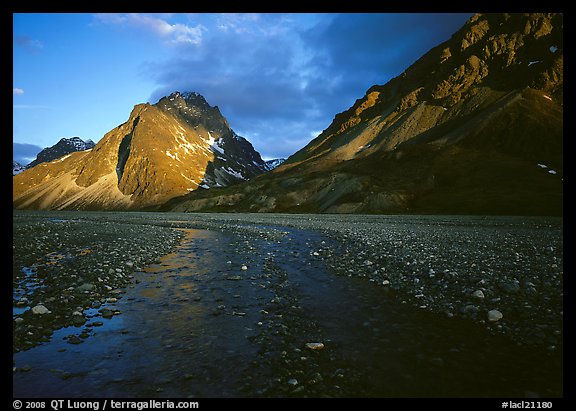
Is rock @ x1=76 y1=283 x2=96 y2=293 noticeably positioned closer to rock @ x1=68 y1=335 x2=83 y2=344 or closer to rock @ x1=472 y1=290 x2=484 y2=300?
rock @ x1=68 y1=335 x2=83 y2=344

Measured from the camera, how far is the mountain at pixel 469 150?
10862cm

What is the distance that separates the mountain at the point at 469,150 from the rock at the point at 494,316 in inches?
3724

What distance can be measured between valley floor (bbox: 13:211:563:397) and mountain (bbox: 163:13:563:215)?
92969 millimetres

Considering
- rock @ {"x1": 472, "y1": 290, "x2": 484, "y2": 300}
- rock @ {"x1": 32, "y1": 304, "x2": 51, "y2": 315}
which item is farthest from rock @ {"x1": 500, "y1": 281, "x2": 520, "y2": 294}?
rock @ {"x1": 32, "y1": 304, "x2": 51, "y2": 315}

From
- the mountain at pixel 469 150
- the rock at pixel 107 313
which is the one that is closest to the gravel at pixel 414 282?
the rock at pixel 107 313

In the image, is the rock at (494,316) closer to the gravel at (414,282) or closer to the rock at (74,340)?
the gravel at (414,282)

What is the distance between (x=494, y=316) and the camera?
30.3 feet

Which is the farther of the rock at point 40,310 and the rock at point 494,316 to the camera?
the rock at point 40,310

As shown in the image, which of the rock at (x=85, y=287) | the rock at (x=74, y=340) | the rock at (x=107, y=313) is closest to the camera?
the rock at (x=74, y=340)

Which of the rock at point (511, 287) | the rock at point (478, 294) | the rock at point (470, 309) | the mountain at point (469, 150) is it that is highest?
the mountain at point (469, 150)

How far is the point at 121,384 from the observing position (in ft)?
20.9

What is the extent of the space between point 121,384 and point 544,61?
201m
